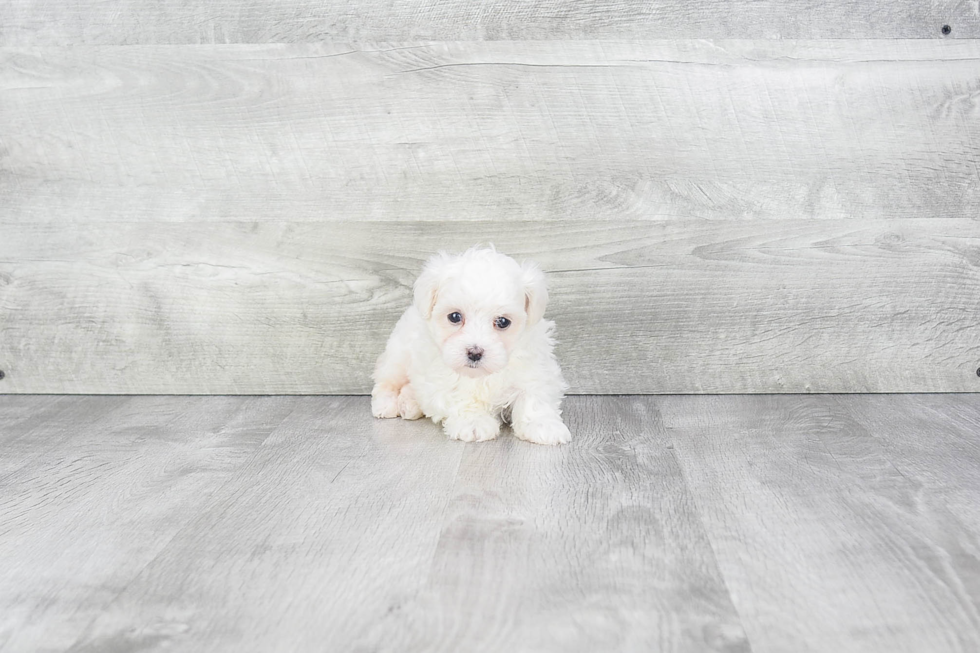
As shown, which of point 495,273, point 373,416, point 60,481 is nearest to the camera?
point 60,481

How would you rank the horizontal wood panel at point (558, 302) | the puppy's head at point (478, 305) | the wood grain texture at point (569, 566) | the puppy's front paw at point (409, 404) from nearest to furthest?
the wood grain texture at point (569, 566)
the puppy's head at point (478, 305)
the puppy's front paw at point (409, 404)
the horizontal wood panel at point (558, 302)

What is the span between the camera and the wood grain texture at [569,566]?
937mm

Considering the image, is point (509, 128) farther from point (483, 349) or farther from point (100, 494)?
point (100, 494)

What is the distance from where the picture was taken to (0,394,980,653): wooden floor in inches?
37.7

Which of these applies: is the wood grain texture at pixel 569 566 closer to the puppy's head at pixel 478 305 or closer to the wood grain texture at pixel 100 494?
the puppy's head at pixel 478 305

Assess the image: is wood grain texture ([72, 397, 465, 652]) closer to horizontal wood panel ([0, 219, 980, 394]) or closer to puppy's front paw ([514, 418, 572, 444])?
puppy's front paw ([514, 418, 572, 444])

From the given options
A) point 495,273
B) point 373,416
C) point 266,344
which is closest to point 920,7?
point 495,273

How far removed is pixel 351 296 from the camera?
2037mm

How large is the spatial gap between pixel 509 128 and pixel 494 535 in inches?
41.1

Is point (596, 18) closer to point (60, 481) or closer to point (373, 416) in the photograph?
point (373, 416)

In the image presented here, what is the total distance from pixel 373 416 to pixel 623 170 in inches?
30.7

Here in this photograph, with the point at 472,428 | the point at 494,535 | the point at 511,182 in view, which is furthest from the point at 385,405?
the point at 494,535

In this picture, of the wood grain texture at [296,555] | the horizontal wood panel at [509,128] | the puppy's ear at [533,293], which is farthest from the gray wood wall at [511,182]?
the wood grain texture at [296,555]

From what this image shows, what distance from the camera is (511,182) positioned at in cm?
196
